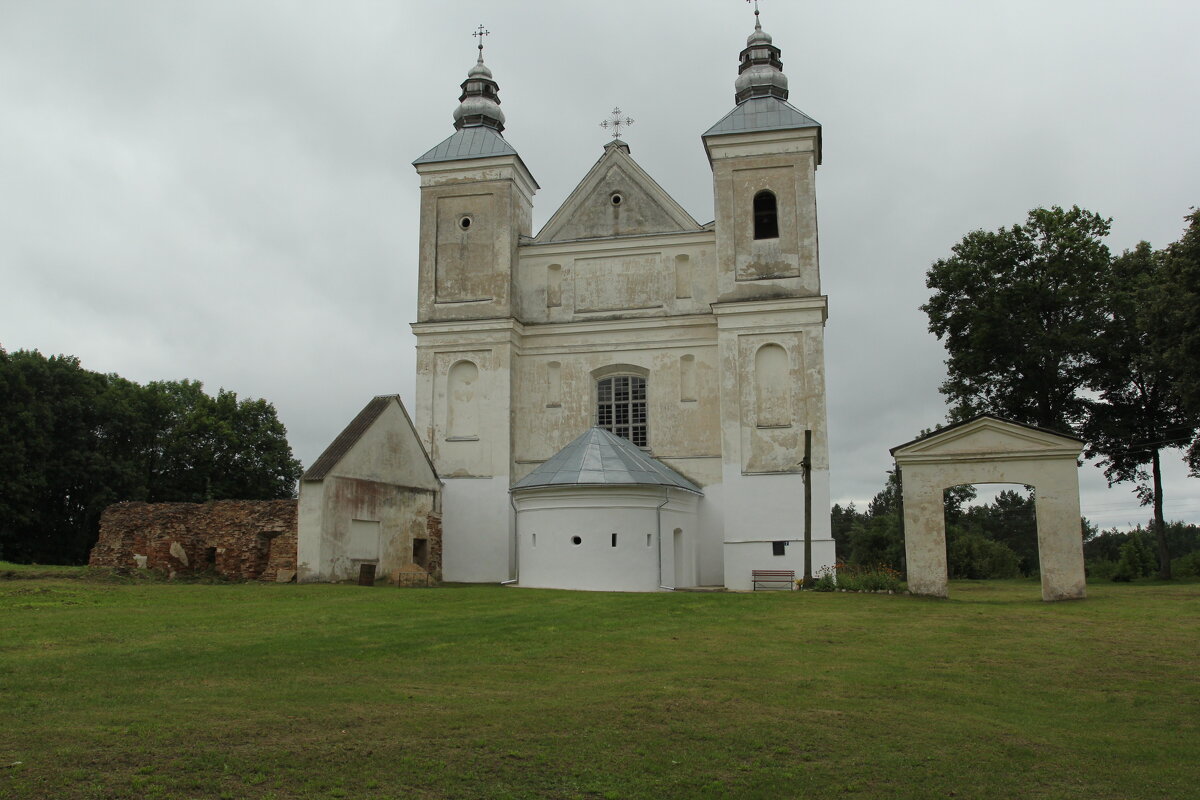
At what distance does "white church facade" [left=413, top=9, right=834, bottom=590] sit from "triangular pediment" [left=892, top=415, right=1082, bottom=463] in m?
8.04

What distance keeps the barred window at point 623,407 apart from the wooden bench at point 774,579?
19.0 feet

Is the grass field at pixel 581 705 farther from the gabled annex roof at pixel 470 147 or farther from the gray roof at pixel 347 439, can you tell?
the gabled annex roof at pixel 470 147

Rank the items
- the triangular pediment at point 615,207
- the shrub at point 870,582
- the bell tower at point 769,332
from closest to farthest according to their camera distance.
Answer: the shrub at point 870,582, the bell tower at point 769,332, the triangular pediment at point 615,207

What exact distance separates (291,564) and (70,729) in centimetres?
1577

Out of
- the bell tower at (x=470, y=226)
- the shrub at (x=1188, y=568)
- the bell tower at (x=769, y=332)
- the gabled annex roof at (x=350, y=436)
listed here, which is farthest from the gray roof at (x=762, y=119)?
the shrub at (x=1188, y=568)

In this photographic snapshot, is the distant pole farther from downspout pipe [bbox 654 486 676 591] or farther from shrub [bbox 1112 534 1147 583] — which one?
shrub [bbox 1112 534 1147 583]

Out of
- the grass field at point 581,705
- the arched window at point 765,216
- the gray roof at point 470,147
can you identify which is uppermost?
the gray roof at point 470,147

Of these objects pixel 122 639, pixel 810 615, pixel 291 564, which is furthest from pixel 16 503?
pixel 810 615

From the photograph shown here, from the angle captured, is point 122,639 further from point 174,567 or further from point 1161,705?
point 174,567

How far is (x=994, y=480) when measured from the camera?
1938 cm

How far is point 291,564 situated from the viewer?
2250cm

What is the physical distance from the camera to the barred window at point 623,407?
3127 centimetres

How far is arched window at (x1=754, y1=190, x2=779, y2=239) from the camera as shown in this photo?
100ft

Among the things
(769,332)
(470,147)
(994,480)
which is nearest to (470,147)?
(470,147)
